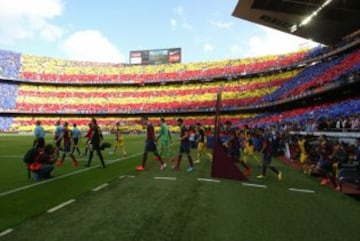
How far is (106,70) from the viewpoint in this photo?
8988 cm

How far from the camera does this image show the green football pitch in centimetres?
647

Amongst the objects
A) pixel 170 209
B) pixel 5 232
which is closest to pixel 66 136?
pixel 170 209

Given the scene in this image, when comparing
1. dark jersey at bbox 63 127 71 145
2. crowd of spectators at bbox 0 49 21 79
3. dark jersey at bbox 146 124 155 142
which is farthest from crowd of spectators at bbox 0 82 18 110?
dark jersey at bbox 146 124 155 142

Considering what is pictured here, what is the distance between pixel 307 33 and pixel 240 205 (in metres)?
32.2

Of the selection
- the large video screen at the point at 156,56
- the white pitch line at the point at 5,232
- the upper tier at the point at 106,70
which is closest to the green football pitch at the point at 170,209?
the white pitch line at the point at 5,232

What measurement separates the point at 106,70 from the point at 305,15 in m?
65.1

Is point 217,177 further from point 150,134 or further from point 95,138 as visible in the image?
point 95,138

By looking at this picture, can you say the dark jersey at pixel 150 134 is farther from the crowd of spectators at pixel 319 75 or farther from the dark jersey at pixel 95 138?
the crowd of spectators at pixel 319 75

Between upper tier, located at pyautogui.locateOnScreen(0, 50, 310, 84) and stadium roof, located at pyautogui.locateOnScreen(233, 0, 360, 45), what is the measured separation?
37.2m

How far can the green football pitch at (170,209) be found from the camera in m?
6.47

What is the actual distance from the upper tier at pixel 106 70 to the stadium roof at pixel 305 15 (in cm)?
3720

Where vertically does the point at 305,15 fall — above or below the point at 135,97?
above

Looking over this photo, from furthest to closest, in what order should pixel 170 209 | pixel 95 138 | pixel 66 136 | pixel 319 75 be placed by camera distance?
pixel 319 75
pixel 66 136
pixel 95 138
pixel 170 209

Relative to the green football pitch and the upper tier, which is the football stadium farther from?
the upper tier
